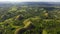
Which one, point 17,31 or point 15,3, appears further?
point 15,3

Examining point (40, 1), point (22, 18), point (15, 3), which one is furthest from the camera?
point (40, 1)

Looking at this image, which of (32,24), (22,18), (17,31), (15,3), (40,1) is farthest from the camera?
(40,1)

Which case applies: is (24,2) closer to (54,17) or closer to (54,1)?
(54,1)

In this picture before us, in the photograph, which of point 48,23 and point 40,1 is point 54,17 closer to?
point 48,23

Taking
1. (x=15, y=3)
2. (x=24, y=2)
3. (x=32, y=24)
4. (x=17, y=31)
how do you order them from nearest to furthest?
1. (x=17, y=31)
2. (x=32, y=24)
3. (x=15, y=3)
4. (x=24, y=2)

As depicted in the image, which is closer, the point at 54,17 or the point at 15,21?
the point at 15,21

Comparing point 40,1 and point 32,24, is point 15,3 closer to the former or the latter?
point 40,1

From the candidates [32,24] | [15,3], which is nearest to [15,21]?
[32,24]

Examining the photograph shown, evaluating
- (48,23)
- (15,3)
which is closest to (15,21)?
(48,23)

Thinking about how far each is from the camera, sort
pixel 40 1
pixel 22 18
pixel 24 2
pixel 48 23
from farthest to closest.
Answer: pixel 40 1 < pixel 24 2 < pixel 22 18 < pixel 48 23
